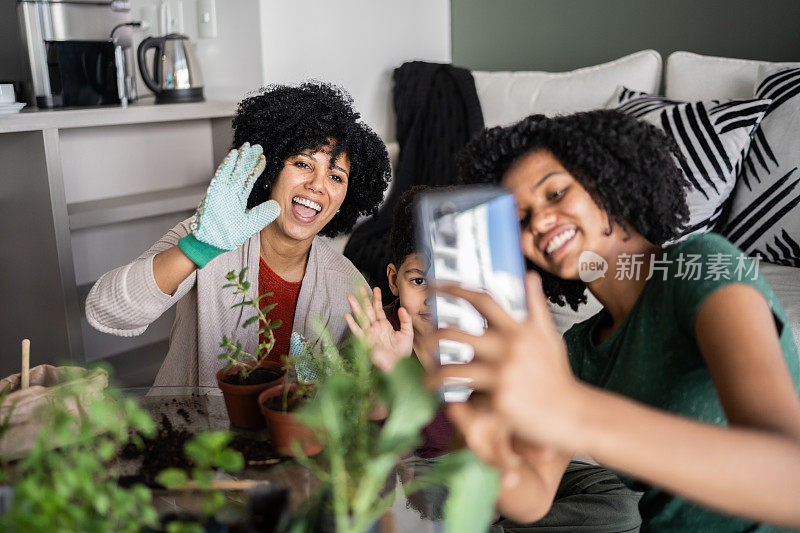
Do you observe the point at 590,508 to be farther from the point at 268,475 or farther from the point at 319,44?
the point at 319,44

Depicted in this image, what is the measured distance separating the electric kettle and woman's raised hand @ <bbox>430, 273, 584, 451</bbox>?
2.02m

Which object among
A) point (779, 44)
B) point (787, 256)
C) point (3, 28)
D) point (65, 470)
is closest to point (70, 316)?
point (3, 28)

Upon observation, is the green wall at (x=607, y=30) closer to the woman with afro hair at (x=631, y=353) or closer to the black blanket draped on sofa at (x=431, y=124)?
the black blanket draped on sofa at (x=431, y=124)

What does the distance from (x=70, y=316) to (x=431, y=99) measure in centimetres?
135

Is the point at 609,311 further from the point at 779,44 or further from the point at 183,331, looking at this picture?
the point at 779,44

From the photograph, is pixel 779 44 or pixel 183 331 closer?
pixel 183 331

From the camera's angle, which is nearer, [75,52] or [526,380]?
[526,380]

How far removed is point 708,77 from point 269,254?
4.52ft

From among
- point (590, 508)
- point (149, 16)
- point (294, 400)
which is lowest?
point (590, 508)

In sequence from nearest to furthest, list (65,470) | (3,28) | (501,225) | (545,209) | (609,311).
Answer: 1. (65,470)
2. (501,225)
3. (545,209)
4. (609,311)
5. (3,28)

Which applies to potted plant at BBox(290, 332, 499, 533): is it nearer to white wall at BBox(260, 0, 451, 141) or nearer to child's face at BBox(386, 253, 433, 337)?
child's face at BBox(386, 253, 433, 337)

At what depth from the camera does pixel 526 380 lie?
515 mm

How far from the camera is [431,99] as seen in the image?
2.65m

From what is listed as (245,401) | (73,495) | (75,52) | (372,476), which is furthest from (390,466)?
(75,52)
